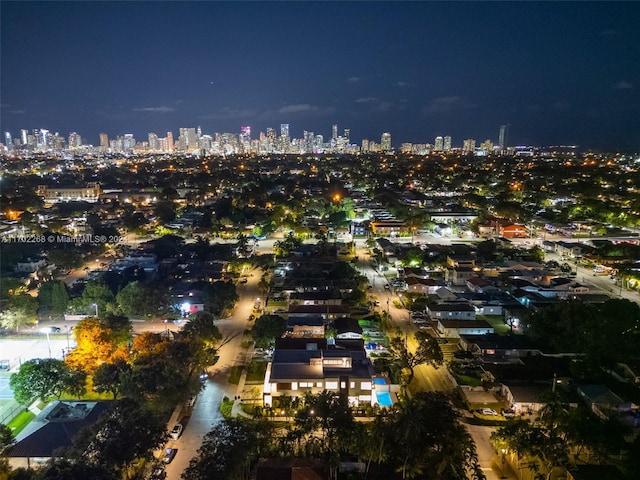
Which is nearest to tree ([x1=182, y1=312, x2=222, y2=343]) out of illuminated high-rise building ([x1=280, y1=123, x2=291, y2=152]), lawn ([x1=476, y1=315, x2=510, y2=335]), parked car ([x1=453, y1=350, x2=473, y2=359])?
parked car ([x1=453, y1=350, x2=473, y2=359])

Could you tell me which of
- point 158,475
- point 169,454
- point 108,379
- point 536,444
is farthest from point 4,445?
point 536,444

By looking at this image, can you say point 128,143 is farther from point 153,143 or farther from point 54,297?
point 54,297

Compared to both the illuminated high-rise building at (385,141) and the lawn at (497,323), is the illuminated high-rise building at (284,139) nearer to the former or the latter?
the illuminated high-rise building at (385,141)

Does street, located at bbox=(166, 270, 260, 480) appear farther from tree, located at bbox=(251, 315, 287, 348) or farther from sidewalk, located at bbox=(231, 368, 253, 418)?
tree, located at bbox=(251, 315, 287, 348)

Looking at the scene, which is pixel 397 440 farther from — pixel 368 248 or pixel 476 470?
pixel 368 248

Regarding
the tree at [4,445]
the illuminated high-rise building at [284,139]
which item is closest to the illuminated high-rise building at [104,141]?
the illuminated high-rise building at [284,139]

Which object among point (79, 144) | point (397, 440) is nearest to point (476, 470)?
point (397, 440)
